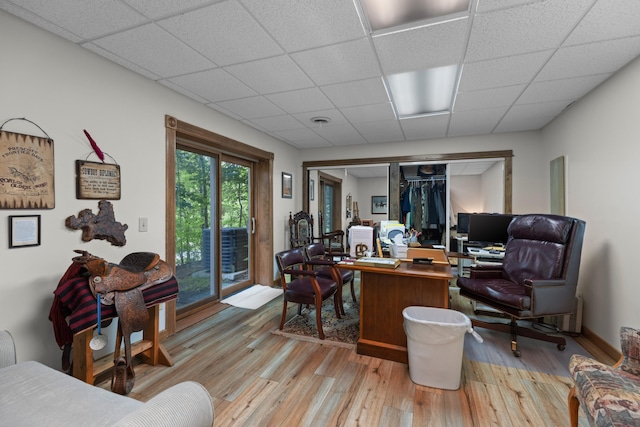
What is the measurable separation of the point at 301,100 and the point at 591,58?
2452 mm

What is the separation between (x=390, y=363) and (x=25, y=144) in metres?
3.05

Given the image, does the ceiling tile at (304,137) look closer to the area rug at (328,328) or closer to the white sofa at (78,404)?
the area rug at (328,328)

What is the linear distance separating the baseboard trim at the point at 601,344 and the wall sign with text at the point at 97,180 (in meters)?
4.37

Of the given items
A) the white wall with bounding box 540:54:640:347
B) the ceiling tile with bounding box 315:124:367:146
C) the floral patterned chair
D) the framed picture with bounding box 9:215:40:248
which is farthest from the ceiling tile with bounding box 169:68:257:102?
the white wall with bounding box 540:54:640:347

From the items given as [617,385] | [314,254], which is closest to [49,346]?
[314,254]

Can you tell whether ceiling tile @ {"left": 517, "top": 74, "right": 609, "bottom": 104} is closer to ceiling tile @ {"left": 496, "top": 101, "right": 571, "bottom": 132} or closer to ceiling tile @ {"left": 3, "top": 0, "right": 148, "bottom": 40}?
ceiling tile @ {"left": 496, "top": 101, "right": 571, "bottom": 132}

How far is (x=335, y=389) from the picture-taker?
2.01 meters

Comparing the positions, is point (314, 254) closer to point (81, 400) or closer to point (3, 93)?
point (81, 400)

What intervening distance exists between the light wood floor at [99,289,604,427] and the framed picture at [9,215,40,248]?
1.15 metres

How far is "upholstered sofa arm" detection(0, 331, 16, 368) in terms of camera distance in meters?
1.40

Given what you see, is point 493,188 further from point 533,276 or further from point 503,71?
point 503,71

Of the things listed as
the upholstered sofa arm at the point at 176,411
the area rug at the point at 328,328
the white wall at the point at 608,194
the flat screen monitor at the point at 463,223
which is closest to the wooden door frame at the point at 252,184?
the area rug at the point at 328,328

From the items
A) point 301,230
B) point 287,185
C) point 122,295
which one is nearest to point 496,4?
point 122,295

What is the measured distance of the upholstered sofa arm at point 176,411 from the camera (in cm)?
88
